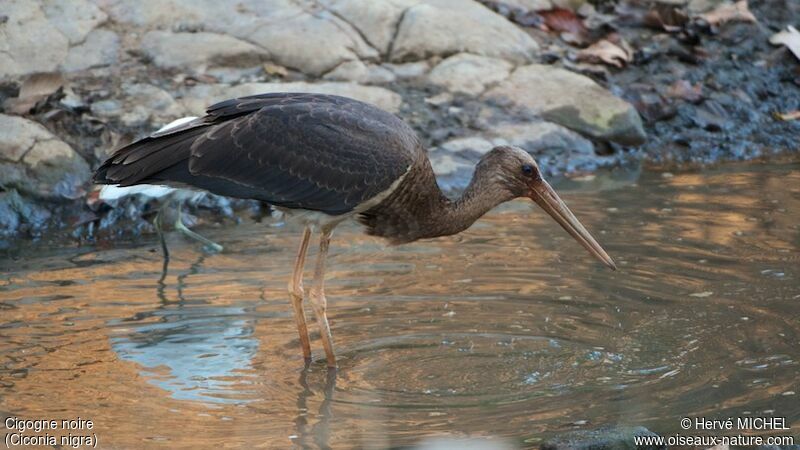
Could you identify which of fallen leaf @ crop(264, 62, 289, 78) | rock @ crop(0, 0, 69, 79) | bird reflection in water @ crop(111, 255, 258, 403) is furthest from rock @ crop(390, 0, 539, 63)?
bird reflection in water @ crop(111, 255, 258, 403)

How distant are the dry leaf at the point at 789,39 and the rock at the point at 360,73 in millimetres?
3819

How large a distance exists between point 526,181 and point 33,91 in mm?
4489

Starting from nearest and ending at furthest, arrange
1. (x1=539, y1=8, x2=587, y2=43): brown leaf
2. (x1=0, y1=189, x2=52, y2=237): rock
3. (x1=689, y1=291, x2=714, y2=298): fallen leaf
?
1. (x1=689, y1=291, x2=714, y2=298): fallen leaf
2. (x1=0, y1=189, x2=52, y2=237): rock
3. (x1=539, y1=8, x2=587, y2=43): brown leaf

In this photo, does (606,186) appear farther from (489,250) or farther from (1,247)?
(1,247)

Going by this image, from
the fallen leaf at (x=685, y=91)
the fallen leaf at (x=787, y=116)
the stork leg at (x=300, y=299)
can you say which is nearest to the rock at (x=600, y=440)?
the stork leg at (x=300, y=299)

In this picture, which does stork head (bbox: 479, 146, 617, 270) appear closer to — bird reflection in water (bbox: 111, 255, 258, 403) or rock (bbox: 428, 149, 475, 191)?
bird reflection in water (bbox: 111, 255, 258, 403)

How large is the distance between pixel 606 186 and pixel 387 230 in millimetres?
3606

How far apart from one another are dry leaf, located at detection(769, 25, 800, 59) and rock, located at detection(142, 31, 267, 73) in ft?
16.0

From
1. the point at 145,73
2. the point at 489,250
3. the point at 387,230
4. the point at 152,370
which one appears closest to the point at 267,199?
the point at 387,230

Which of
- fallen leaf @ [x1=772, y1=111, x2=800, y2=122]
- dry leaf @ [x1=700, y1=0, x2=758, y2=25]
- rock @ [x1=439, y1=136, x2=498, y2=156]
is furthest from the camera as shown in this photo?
dry leaf @ [x1=700, y1=0, x2=758, y2=25]

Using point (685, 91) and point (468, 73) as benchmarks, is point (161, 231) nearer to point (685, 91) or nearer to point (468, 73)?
point (468, 73)

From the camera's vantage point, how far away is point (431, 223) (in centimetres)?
593

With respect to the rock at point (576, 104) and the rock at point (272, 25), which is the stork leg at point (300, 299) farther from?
the rock at point (576, 104)

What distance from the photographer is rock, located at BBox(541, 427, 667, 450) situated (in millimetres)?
4320
